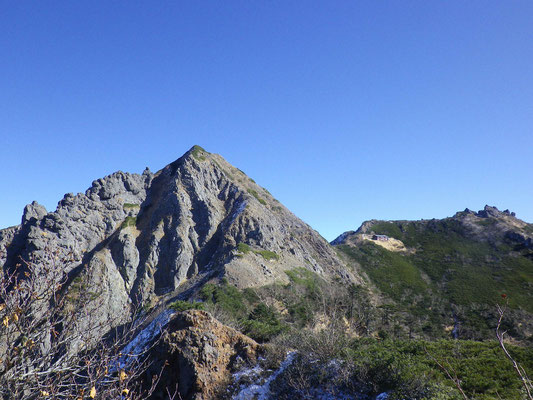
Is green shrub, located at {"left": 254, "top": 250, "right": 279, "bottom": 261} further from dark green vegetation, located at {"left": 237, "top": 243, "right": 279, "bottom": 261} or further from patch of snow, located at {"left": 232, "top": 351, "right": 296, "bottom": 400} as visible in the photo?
patch of snow, located at {"left": 232, "top": 351, "right": 296, "bottom": 400}

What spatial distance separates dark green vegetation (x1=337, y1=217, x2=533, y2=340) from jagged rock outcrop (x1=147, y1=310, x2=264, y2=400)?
3186 centimetres

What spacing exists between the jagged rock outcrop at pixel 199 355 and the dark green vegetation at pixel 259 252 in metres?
37.1

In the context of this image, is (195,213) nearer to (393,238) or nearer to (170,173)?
(170,173)

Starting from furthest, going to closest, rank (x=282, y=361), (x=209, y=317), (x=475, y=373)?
(x=209, y=317) → (x=282, y=361) → (x=475, y=373)

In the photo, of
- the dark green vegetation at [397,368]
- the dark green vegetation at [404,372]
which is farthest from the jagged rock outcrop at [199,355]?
the dark green vegetation at [404,372]

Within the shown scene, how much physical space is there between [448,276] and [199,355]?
72746mm

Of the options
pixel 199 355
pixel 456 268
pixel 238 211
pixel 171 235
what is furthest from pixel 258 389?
pixel 456 268

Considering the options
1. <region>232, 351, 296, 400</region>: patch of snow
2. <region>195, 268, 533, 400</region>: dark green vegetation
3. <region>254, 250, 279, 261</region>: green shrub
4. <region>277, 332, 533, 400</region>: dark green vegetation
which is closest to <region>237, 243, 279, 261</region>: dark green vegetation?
<region>254, 250, 279, 261</region>: green shrub

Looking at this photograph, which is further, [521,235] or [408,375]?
[521,235]

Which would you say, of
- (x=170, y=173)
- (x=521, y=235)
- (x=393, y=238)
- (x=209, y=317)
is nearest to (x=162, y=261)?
(x=170, y=173)

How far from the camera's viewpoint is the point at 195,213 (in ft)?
Result: 238

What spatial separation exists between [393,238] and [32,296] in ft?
339

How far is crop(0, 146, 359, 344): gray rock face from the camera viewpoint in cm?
5800

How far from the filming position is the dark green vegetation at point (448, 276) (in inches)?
2057
